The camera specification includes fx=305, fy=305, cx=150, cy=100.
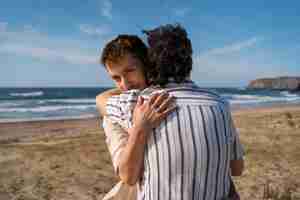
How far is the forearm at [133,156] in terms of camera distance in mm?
977

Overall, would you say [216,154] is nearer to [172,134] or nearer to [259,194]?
[172,134]

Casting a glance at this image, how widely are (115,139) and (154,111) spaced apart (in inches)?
7.7

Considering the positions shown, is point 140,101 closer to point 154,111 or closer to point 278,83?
point 154,111

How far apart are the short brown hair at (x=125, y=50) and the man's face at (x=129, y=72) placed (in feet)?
0.05

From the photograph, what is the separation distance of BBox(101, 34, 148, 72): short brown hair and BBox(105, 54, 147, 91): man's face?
2 cm

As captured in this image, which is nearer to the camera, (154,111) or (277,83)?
(154,111)

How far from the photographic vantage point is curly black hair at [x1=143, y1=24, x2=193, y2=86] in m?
1.03

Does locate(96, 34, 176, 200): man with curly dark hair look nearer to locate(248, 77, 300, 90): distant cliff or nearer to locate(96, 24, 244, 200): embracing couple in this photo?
locate(96, 24, 244, 200): embracing couple

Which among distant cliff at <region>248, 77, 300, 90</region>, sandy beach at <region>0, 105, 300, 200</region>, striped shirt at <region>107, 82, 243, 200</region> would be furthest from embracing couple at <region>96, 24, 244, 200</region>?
distant cliff at <region>248, 77, 300, 90</region>

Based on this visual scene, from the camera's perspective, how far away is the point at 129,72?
1.16 metres

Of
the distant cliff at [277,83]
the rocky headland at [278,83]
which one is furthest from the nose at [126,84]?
the rocky headland at [278,83]

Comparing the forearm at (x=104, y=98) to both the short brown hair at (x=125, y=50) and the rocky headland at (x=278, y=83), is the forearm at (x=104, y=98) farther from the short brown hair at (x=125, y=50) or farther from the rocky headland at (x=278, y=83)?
the rocky headland at (x=278, y=83)

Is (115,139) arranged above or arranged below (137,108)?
below

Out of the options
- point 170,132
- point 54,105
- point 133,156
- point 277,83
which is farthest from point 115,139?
point 277,83
